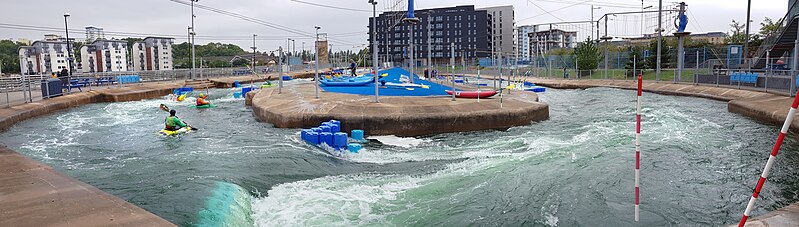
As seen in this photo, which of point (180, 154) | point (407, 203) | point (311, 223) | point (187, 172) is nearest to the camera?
point (311, 223)

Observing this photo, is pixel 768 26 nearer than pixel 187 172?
No

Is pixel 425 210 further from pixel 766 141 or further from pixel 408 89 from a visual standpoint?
pixel 408 89

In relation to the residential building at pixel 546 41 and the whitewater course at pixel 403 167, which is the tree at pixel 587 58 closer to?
the residential building at pixel 546 41

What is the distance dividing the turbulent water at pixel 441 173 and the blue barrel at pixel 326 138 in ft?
1.45

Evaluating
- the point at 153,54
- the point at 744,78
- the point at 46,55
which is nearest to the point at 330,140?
the point at 744,78

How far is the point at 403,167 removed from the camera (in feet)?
42.2

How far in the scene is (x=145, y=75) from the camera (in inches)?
1934

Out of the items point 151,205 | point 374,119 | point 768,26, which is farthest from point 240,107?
point 768,26

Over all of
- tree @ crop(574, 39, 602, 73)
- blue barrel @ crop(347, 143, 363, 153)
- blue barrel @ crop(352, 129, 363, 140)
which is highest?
tree @ crop(574, 39, 602, 73)

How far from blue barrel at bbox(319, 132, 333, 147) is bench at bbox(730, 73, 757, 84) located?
2610 centimetres

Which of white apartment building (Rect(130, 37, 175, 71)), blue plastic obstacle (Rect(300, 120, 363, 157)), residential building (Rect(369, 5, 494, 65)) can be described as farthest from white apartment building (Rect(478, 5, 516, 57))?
blue plastic obstacle (Rect(300, 120, 363, 157))

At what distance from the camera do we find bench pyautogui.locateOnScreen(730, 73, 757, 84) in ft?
94.8

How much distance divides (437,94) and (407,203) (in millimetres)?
16609

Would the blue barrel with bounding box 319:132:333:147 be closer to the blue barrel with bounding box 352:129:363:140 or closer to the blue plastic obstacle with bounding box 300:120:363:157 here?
the blue plastic obstacle with bounding box 300:120:363:157
